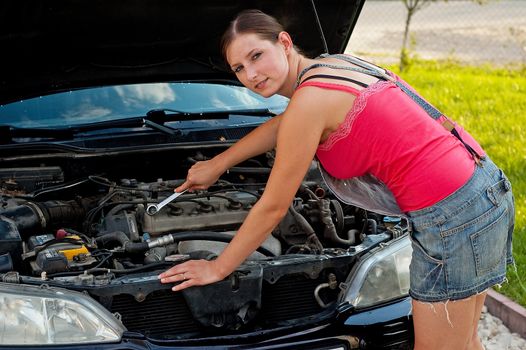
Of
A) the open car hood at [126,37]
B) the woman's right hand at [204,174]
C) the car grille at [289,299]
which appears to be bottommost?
the car grille at [289,299]

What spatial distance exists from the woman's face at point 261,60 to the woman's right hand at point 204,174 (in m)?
0.53

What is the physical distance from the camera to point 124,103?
12.9 feet

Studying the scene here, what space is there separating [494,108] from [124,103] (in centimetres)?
532

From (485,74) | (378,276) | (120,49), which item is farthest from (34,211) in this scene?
(485,74)

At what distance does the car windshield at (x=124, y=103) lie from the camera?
3748mm

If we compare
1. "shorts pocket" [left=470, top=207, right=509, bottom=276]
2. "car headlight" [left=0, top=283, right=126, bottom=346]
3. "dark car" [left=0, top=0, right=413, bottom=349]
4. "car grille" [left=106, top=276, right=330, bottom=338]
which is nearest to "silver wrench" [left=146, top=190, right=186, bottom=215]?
"dark car" [left=0, top=0, right=413, bottom=349]

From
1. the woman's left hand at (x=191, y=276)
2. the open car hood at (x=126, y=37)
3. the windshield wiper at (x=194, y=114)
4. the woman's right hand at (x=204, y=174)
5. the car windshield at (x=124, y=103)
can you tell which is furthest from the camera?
the windshield wiper at (x=194, y=114)

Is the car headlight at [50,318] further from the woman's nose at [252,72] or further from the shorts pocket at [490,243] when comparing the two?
the shorts pocket at [490,243]

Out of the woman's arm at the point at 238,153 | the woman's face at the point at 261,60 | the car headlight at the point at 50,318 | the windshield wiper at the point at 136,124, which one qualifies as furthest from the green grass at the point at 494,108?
the car headlight at the point at 50,318

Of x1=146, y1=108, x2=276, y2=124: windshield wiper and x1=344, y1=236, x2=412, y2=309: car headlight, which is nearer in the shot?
x1=344, y1=236, x2=412, y2=309: car headlight

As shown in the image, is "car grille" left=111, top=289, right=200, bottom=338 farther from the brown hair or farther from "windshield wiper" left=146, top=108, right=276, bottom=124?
"windshield wiper" left=146, top=108, right=276, bottom=124

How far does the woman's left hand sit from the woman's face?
0.66 meters

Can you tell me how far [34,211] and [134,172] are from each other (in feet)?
2.02

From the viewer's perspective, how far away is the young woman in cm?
241
